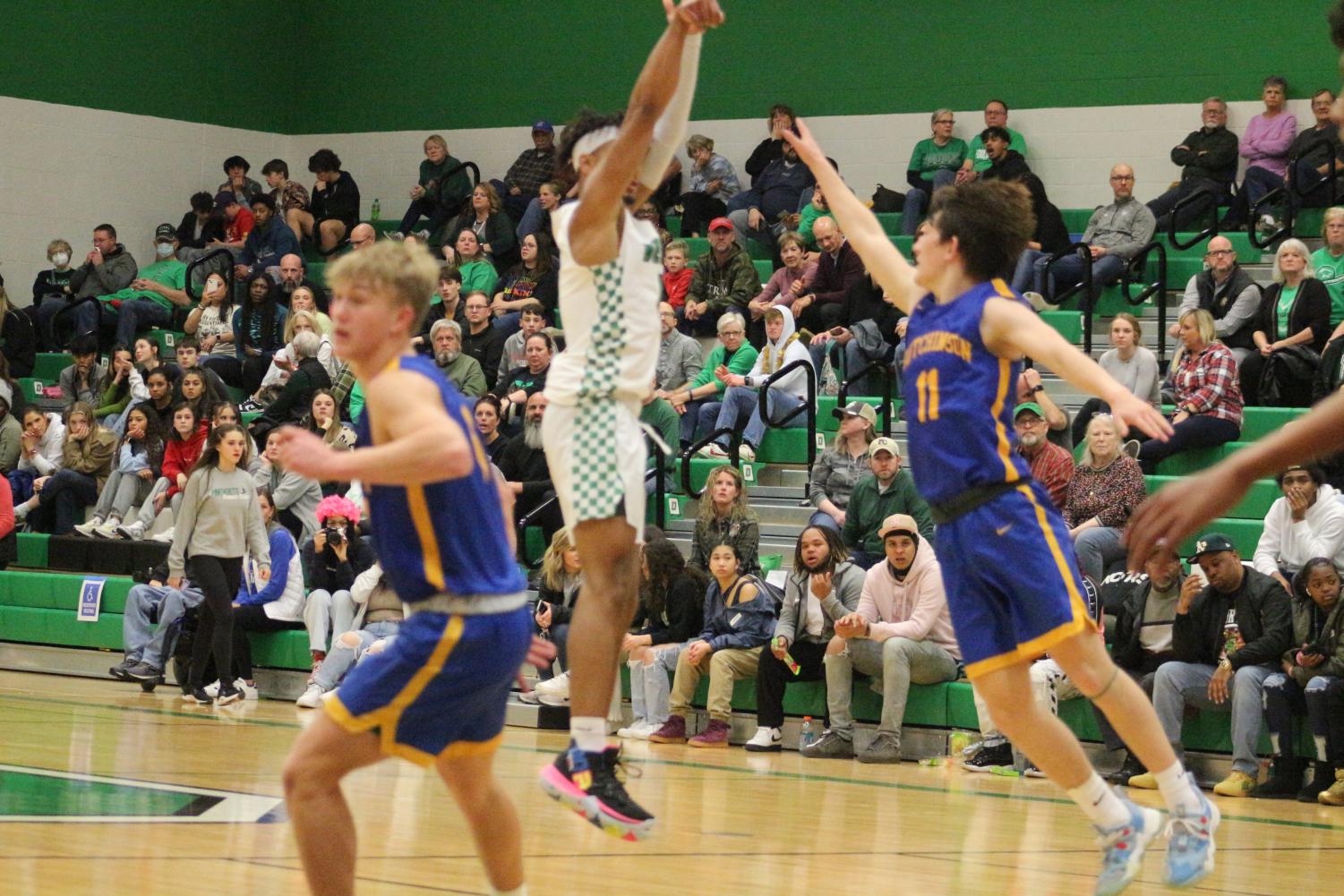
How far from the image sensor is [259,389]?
596 inches

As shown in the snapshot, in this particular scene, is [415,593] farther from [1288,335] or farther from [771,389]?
[1288,335]

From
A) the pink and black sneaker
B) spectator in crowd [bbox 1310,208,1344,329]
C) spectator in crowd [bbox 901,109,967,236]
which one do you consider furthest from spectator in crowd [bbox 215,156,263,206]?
the pink and black sneaker

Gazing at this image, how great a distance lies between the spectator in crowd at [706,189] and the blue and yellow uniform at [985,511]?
38.1 feet

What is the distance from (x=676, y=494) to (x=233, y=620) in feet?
10.4

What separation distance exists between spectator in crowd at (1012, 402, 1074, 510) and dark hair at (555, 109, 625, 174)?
5.96 m

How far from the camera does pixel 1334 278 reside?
12.1 m

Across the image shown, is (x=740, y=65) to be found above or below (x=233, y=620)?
above

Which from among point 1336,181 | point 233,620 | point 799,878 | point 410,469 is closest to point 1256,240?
point 1336,181

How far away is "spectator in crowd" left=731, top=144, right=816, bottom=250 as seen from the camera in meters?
15.8

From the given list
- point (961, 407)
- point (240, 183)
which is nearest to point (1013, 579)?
point (961, 407)

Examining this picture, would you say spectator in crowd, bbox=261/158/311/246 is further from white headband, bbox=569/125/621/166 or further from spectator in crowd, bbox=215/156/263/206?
white headband, bbox=569/125/621/166

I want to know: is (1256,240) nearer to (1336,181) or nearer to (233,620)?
(1336,181)

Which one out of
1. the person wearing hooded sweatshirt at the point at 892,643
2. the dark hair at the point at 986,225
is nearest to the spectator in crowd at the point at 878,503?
the person wearing hooded sweatshirt at the point at 892,643

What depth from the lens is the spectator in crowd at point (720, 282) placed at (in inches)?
559
